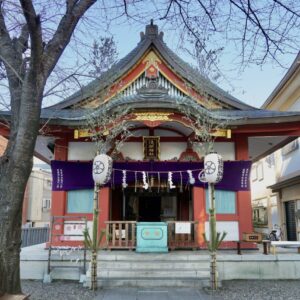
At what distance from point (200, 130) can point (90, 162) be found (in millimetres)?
3668

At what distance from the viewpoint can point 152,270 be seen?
934 centimetres

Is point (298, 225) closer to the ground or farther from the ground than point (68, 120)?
closer to the ground

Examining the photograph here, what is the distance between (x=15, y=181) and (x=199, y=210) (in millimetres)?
7308

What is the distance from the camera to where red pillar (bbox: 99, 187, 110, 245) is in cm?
1172

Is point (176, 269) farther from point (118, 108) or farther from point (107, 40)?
point (107, 40)

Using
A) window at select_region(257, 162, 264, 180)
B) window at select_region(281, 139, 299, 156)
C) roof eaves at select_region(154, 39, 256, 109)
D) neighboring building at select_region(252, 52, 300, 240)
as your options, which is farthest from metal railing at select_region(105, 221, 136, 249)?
window at select_region(257, 162, 264, 180)

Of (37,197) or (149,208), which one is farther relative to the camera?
(37,197)

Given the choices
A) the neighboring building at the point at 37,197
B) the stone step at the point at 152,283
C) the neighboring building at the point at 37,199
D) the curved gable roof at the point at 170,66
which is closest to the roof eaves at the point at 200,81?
the curved gable roof at the point at 170,66

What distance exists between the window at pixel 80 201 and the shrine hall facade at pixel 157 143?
3cm

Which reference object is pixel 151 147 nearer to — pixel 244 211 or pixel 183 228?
pixel 183 228

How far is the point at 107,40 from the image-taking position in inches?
430

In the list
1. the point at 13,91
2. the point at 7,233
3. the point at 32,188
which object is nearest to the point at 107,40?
the point at 13,91

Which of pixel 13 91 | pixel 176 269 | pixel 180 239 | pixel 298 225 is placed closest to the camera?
pixel 13 91

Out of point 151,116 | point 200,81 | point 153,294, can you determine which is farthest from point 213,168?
point 200,81
